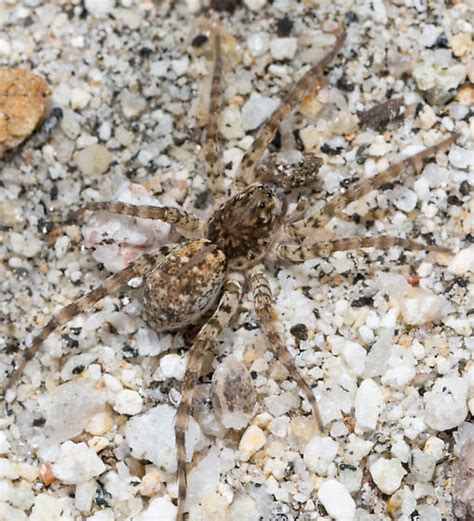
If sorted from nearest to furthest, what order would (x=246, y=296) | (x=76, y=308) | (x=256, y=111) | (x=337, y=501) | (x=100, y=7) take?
(x=337, y=501), (x=76, y=308), (x=246, y=296), (x=256, y=111), (x=100, y=7)

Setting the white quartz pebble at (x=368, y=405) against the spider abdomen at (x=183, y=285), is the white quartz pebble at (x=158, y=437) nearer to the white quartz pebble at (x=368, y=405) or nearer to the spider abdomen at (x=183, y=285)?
the spider abdomen at (x=183, y=285)

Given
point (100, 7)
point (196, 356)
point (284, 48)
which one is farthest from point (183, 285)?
point (100, 7)

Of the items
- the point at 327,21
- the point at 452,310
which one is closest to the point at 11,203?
the point at 327,21

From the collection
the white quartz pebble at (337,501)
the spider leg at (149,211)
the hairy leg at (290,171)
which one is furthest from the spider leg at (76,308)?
the white quartz pebble at (337,501)

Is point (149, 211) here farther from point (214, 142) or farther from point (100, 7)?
point (100, 7)

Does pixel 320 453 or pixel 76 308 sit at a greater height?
pixel 76 308

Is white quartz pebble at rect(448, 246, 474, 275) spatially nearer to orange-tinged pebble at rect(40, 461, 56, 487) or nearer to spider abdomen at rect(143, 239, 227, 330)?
spider abdomen at rect(143, 239, 227, 330)
